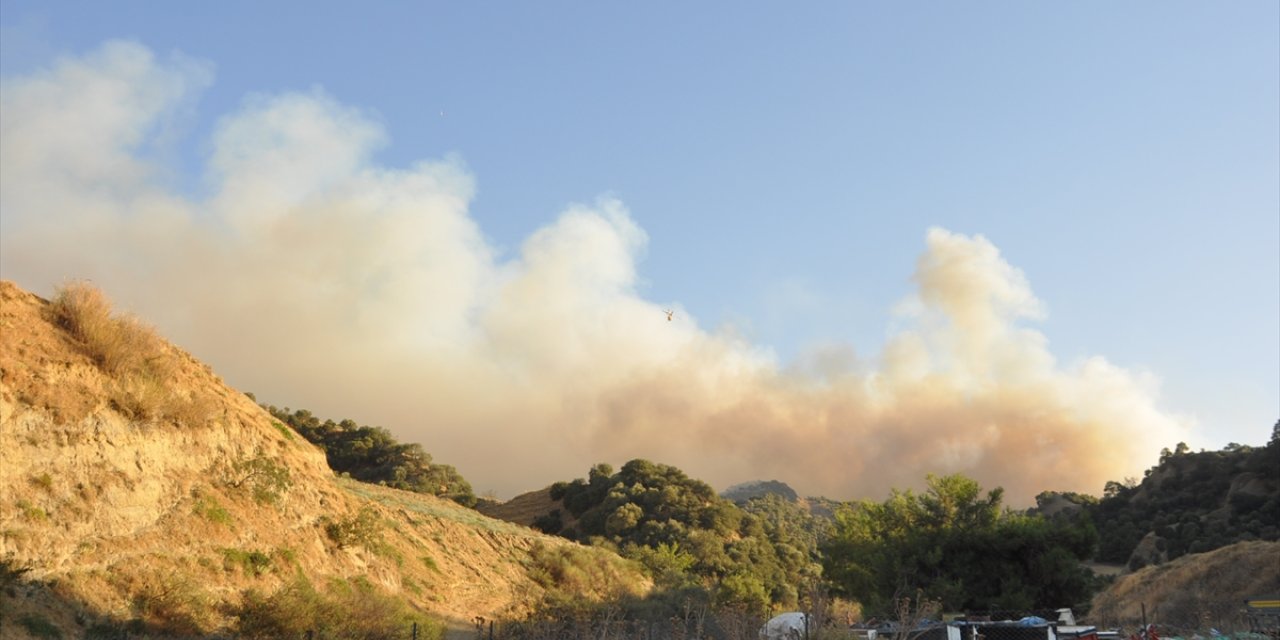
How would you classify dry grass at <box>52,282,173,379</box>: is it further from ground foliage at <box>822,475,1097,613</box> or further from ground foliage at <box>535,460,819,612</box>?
ground foliage at <box>535,460,819,612</box>

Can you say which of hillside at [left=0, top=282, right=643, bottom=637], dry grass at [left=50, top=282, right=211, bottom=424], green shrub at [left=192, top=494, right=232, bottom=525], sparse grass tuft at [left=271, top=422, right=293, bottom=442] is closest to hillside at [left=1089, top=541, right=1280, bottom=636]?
hillside at [left=0, top=282, right=643, bottom=637]

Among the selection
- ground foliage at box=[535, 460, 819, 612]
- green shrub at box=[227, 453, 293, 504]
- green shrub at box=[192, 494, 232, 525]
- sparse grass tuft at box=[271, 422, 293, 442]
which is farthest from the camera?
ground foliage at box=[535, 460, 819, 612]

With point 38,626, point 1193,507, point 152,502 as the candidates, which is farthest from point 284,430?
point 1193,507

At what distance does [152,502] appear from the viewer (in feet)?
78.7

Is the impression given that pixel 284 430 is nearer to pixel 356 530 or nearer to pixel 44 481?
pixel 356 530

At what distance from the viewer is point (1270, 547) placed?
62188 millimetres

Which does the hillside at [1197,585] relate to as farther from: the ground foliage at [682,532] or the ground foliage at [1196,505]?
the ground foliage at [682,532]

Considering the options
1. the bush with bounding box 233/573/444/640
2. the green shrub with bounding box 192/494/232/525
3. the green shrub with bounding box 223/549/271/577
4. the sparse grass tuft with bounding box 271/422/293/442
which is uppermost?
the sparse grass tuft with bounding box 271/422/293/442

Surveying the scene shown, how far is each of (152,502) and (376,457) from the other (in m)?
63.3

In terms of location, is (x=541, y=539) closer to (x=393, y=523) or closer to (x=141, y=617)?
(x=393, y=523)

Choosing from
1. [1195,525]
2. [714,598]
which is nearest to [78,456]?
[714,598]

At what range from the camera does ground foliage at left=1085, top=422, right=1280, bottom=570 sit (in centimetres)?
8469

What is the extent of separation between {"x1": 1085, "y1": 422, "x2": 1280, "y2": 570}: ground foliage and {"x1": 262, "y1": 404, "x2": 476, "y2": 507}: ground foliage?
68.1 meters

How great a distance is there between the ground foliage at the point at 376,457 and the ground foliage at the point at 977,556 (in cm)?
4495
